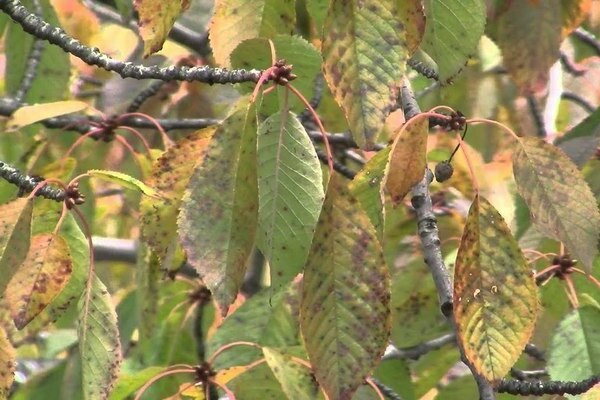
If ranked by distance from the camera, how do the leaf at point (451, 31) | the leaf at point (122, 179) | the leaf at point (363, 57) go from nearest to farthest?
the leaf at point (363, 57), the leaf at point (122, 179), the leaf at point (451, 31)

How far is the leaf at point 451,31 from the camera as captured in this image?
158 centimetres

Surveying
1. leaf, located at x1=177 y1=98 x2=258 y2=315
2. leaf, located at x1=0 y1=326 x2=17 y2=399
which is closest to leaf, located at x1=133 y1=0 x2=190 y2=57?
leaf, located at x1=177 y1=98 x2=258 y2=315

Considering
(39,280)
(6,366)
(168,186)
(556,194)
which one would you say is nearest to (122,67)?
(168,186)

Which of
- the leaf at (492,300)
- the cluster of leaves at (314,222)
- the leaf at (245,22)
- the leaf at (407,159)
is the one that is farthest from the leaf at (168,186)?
the leaf at (492,300)

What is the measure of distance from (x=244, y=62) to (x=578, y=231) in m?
0.44

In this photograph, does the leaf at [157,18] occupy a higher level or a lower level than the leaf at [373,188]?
higher

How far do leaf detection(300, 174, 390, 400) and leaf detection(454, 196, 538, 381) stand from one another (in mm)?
85

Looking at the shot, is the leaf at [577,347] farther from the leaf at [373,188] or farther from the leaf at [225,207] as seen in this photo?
the leaf at [225,207]

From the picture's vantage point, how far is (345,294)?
1.38 meters

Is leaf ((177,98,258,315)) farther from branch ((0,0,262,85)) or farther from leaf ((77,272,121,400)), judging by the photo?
leaf ((77,272,121,400))

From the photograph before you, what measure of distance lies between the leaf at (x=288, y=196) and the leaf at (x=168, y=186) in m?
0.16

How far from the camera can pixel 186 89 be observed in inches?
112

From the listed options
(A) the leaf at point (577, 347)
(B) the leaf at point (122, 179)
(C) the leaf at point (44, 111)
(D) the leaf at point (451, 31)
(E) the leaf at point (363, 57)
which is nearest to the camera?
(E) the leaf at point (363, 57)

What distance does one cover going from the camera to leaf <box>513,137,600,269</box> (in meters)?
1.49
